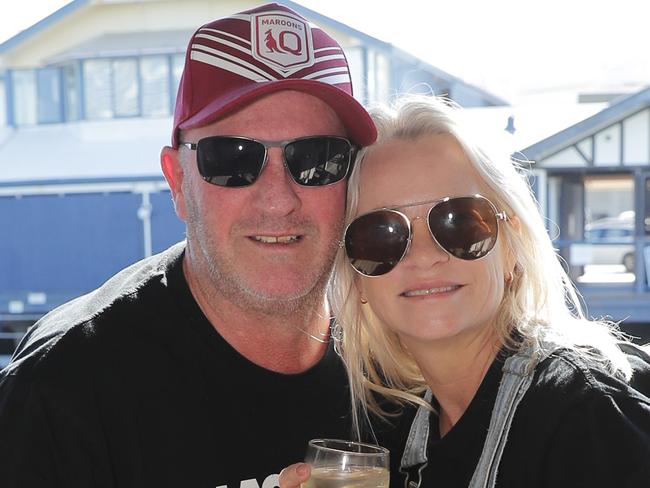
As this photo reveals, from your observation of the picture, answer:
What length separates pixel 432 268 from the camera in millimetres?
1336

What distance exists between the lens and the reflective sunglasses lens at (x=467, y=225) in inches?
51.2

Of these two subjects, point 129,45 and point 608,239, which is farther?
point 129,45

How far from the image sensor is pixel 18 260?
29.6ft

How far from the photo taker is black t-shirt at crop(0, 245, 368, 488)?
3.79 ft

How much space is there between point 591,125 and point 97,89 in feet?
19.2

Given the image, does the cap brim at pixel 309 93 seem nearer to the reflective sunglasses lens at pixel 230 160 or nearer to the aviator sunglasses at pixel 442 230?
the reflective sunglasses lens at pixel 230 160

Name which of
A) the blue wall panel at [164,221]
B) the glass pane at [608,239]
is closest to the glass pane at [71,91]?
the blue wall panel at [164,221]

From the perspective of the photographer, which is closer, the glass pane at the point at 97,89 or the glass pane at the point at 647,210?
the glass pane at the point at 647,210

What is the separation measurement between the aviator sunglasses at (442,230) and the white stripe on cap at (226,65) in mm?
317

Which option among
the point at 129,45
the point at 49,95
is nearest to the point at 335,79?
the point at 49,95

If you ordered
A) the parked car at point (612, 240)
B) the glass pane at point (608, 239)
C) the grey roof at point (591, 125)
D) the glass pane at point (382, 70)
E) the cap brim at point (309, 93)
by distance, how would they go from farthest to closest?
the parked car at point (612, 240), the glass pane at point (608, 239), the glass pane at point (382, 70), the grey roof at point (591, 125), the cap brim at point (309, 93)

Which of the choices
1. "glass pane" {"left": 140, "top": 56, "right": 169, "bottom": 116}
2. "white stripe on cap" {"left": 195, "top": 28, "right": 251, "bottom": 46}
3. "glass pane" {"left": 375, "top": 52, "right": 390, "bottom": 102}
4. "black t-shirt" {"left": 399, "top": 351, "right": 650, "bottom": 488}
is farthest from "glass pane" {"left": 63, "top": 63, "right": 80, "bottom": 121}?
"black t-shirt" {"left": 399, "top": 351, "right": 650, "bottom": 488}

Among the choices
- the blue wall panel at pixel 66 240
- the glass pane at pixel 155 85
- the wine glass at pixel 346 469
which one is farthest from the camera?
the glass pane at pixel 155 85

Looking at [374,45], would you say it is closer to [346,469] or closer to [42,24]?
[42,24]
